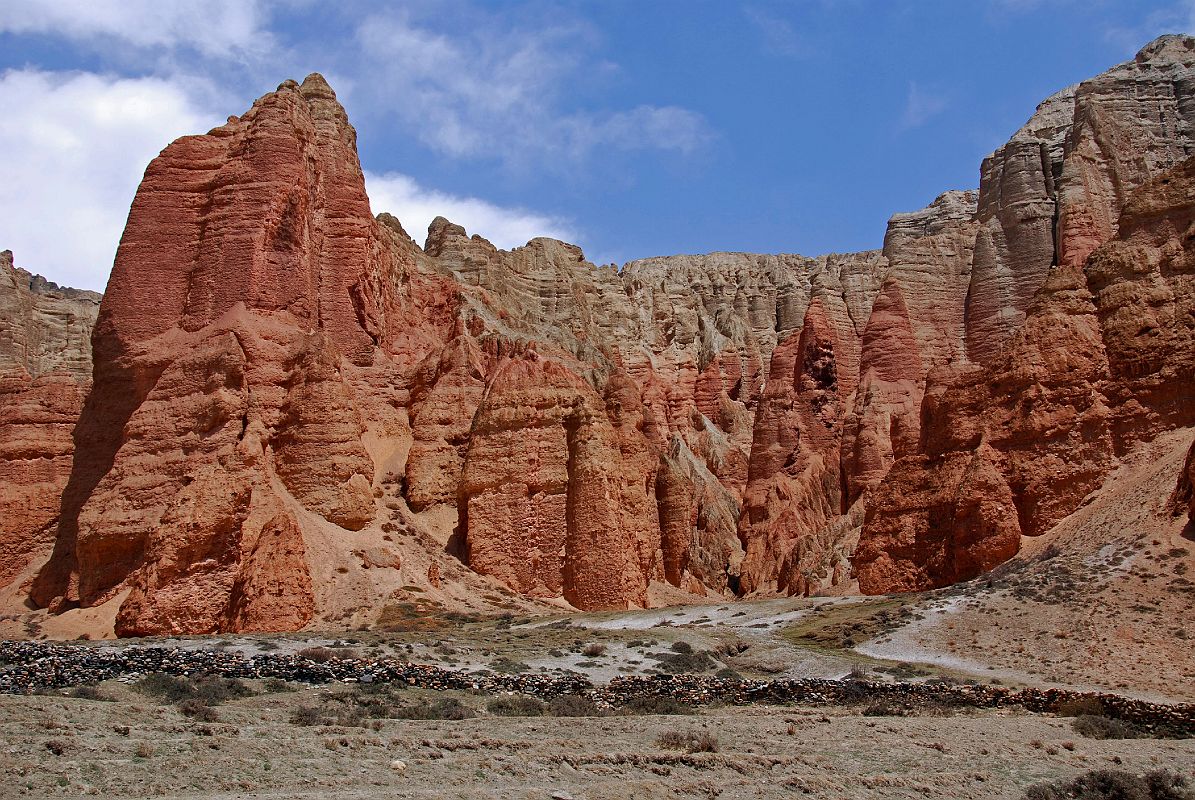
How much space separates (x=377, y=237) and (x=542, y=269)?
181ft

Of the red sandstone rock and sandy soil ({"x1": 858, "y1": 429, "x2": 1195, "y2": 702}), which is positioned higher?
the red sandstone rock

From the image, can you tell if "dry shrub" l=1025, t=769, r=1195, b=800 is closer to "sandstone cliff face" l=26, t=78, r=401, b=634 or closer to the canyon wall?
the canyon wall

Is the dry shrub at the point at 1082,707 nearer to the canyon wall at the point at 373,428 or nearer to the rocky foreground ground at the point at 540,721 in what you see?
the rocky foreground ground at the point at 540,721

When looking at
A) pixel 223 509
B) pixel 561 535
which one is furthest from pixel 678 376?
pixel 223 509

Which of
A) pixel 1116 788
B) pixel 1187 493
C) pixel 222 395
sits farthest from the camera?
pixel 222 395

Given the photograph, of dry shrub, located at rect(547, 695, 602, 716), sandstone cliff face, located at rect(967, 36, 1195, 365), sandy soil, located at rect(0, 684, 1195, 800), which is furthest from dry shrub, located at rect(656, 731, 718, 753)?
sandstone cliff face, located at rect(967, 36, 1195, 365)

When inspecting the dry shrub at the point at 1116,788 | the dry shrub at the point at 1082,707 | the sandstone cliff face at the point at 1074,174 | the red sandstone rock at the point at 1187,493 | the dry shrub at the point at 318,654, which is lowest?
the dry shrub at the point at 1116,788

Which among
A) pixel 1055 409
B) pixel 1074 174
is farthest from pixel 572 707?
pixel 1074 174

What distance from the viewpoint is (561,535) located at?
45094 mm

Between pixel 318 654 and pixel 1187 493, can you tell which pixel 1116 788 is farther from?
pixel 1187 493

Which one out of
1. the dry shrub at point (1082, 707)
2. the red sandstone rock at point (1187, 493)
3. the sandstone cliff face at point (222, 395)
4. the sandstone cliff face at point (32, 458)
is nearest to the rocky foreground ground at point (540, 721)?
the dry shrub at point (1082, 707)

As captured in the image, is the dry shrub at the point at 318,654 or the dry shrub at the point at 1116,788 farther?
the dry shrub at the point at 318,654

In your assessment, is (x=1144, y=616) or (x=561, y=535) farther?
(x=561, y=535)

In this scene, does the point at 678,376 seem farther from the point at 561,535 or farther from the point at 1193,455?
the point at 1193,455
